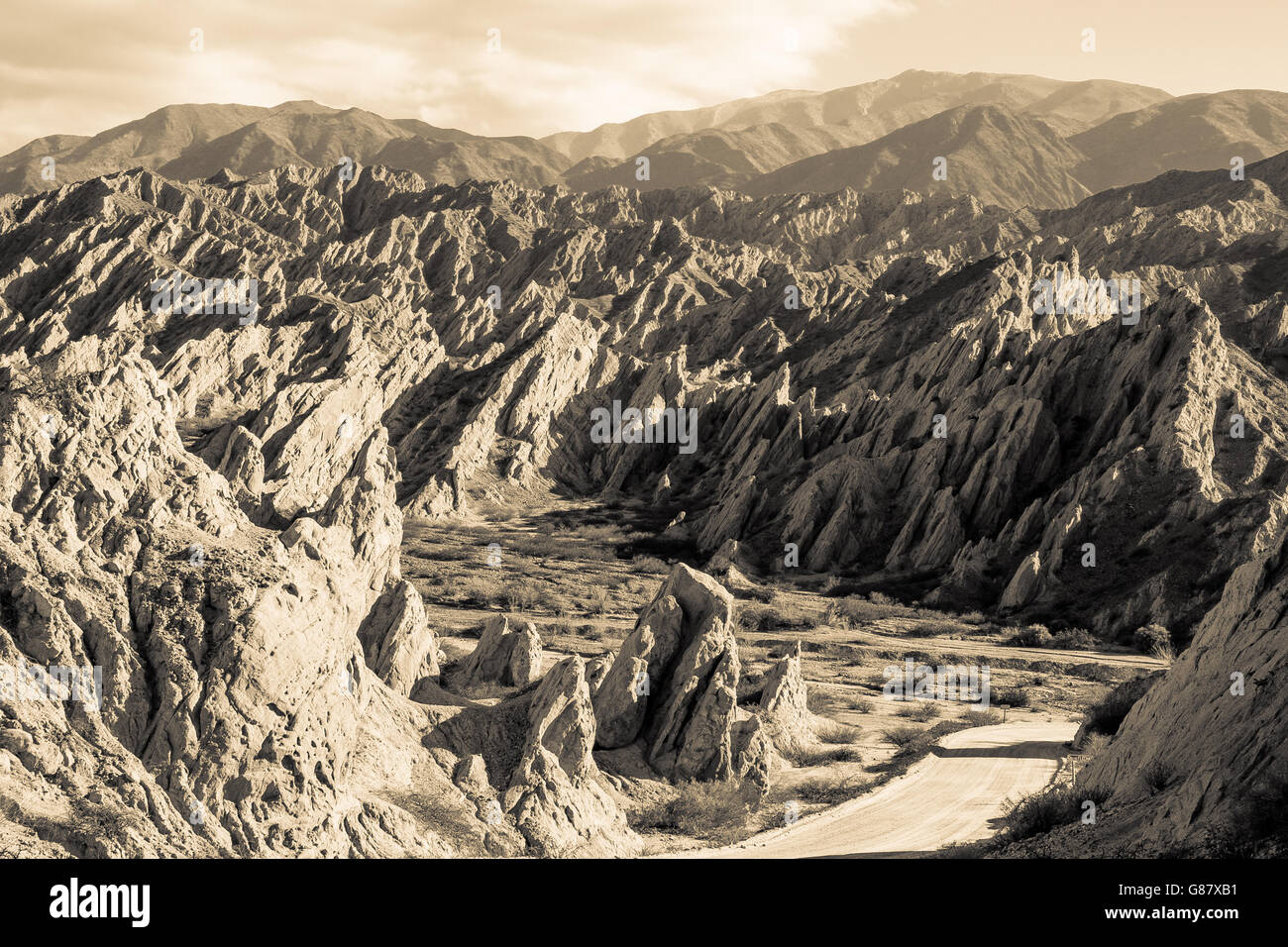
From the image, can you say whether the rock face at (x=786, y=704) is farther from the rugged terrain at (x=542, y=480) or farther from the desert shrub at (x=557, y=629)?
the desert shrub at (x=557, y=629)

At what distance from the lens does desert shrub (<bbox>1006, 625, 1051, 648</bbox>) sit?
55.0 meters

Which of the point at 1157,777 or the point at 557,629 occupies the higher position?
the point at 1157,777

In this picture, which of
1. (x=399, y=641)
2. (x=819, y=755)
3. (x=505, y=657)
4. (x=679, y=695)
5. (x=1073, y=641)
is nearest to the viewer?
(x=679, y=695)

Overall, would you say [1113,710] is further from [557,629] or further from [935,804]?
[557,629]

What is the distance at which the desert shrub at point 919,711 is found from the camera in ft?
129

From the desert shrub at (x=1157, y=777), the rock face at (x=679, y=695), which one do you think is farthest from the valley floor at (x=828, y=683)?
the desert shrub at (x=1157, y=777)

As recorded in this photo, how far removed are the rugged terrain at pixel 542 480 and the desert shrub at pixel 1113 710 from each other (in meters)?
8.94

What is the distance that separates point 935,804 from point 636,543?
5692 centimetres

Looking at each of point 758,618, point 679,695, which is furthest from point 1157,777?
point 758,618

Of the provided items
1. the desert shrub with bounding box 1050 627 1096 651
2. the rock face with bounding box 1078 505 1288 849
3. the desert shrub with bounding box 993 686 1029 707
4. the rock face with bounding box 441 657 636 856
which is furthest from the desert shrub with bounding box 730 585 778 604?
the rock face with bounding box 1078 505 1288 849

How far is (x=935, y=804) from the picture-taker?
28.4 metres

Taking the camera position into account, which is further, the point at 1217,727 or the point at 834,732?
the point at 834,732

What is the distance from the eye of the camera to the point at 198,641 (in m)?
16.4
